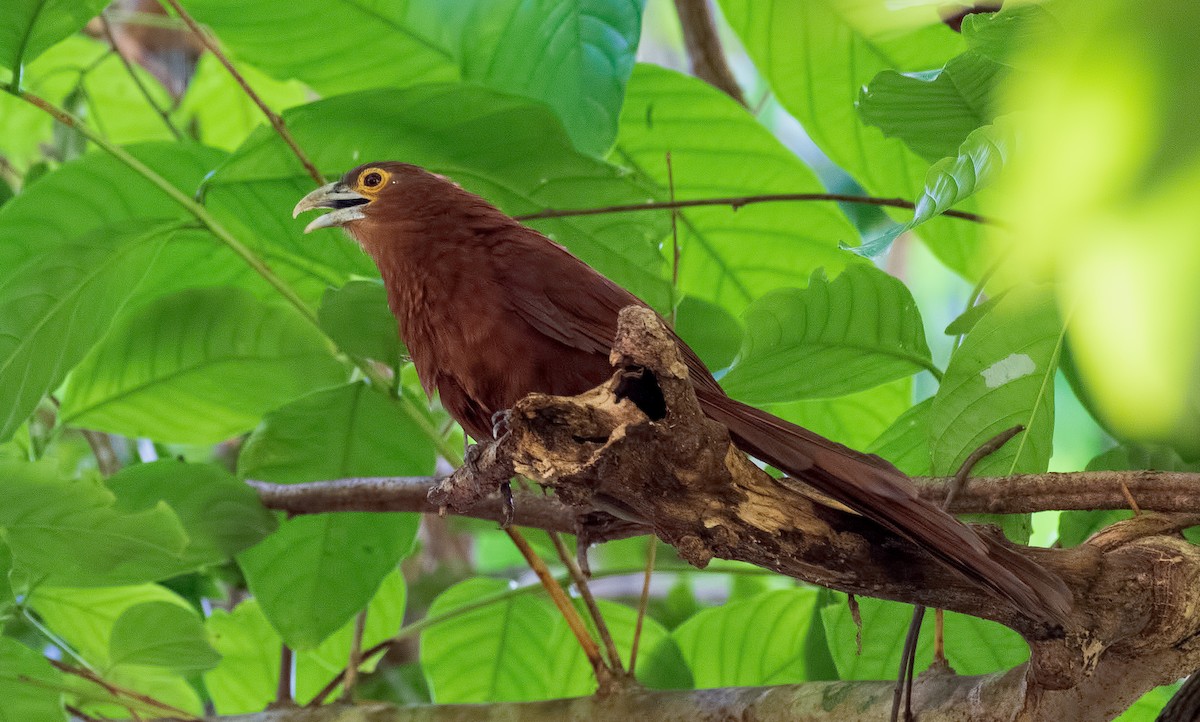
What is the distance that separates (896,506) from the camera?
112 cm

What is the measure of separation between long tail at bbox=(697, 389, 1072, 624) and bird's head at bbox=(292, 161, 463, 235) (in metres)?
0.77

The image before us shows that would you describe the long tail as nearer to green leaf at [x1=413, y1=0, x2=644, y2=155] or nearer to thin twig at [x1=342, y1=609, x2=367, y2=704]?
green leaf at [x1=413, y1=0, x2=644, y2=155]

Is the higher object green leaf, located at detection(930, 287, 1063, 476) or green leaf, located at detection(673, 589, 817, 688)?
green leaf, located at detection(930, 287, 1063, 476)

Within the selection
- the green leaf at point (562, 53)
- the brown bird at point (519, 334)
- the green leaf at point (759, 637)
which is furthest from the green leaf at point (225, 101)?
the green leaf at point (759, 637)

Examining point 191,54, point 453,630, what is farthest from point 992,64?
point 191,54

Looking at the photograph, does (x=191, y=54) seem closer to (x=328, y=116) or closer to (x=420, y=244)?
(x=328, y=116)

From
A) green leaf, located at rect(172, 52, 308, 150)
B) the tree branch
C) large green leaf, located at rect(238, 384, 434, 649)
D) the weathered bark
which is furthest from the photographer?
green leaf, located at rect(172, 52, 308, 150)

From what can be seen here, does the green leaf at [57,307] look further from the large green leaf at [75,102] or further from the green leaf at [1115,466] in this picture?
the green leaf at [1115,466]

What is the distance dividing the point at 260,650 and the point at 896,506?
1.77 meters

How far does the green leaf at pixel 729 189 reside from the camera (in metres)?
2.12

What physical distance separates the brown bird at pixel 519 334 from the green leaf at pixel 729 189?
50cm

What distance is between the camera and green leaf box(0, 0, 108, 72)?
1672mm

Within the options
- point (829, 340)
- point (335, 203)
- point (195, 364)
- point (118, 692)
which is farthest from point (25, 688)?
point (829, 340)

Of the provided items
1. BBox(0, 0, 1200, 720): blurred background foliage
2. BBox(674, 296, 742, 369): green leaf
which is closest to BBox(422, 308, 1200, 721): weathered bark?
BBox(0, 0, 1200, 720): blurred background foliage
